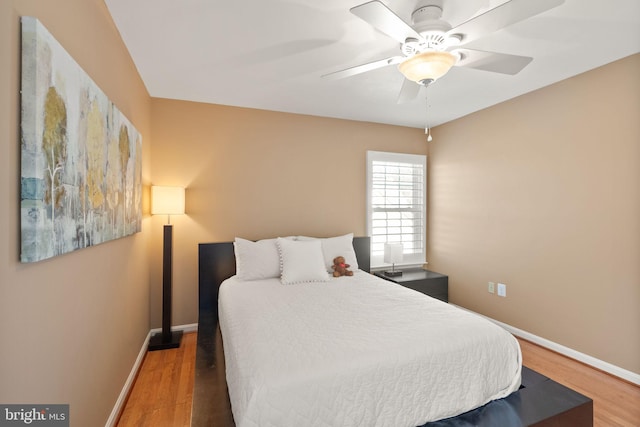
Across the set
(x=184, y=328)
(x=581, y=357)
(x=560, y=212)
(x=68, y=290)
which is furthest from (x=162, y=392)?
(x=560, y=212)

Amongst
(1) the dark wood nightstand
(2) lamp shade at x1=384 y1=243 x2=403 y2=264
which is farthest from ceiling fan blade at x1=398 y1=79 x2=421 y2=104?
(1) the dark wood nightstand

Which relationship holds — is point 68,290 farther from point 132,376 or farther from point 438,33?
point 438,33

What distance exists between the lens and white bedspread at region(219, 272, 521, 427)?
50.6 inches

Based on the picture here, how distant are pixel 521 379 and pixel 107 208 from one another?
2625mm

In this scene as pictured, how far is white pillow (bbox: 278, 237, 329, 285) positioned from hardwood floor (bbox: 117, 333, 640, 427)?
115 cm

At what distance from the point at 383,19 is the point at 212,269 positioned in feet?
8.87

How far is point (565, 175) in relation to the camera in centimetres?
278

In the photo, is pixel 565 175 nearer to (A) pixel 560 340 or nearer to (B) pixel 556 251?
(B) pixel 556 251

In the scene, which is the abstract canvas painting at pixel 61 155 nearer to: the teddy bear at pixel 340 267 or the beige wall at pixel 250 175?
the beige wall at pixel 250 175

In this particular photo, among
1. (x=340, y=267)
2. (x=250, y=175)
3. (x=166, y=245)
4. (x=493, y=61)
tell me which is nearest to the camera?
(x=493, y=61)

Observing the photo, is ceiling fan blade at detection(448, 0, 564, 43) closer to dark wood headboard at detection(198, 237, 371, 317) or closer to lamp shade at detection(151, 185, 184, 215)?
lamp shade at detection(151, 185, 184, 215)

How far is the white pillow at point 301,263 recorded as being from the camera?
2830 millimetres

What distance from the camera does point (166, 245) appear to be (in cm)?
293

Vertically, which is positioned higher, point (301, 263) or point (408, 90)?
point (408, 90)
